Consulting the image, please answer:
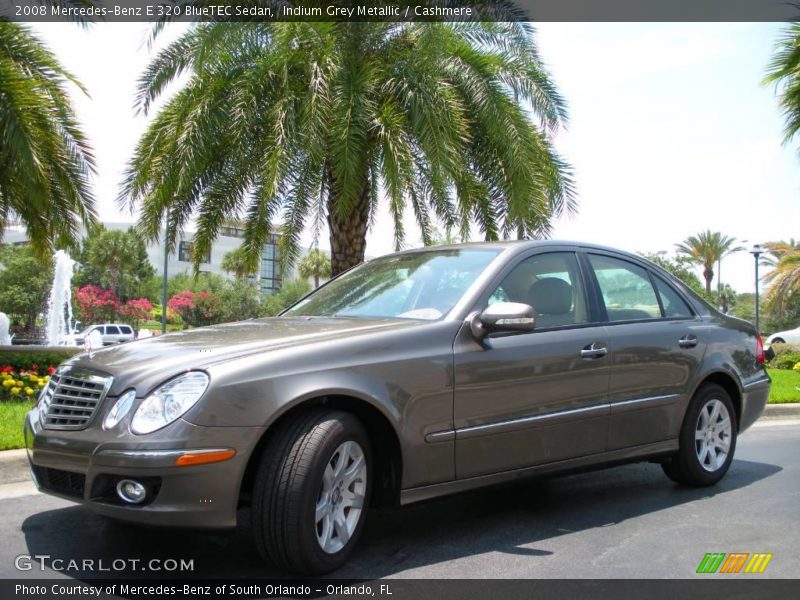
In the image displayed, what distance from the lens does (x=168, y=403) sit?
12.2 feet

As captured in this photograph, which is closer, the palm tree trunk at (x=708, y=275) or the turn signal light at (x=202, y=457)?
the turn signal light at (x=202, y=457)

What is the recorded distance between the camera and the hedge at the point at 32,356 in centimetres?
1123

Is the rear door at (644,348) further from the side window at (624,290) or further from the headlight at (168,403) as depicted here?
the headlight at (168,403)

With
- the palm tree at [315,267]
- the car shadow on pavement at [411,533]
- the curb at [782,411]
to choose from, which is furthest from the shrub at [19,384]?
the palm tree at [315,267]

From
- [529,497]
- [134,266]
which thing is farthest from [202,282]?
[529,497]

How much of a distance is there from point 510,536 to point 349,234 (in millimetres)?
7971

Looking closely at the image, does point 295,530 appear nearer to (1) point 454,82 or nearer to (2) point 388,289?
(2) point 388,289

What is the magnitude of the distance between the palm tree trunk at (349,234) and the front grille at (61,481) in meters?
8.25

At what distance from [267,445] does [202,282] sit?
60.5 meters

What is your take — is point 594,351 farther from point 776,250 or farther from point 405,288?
point 776,250

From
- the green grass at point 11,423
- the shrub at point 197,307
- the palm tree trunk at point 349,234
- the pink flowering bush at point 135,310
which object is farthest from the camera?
the pink flowering bush at point 135,310

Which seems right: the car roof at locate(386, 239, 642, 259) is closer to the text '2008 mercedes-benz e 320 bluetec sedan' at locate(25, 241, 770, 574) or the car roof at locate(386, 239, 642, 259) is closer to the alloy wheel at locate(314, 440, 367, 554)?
the text '2008 mercedes-benz e 320 bluetec sedan' at locate(25, 241, 770, 574)

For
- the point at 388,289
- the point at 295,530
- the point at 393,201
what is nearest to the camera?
the point at 295,530

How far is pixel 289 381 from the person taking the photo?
12.8 ft
